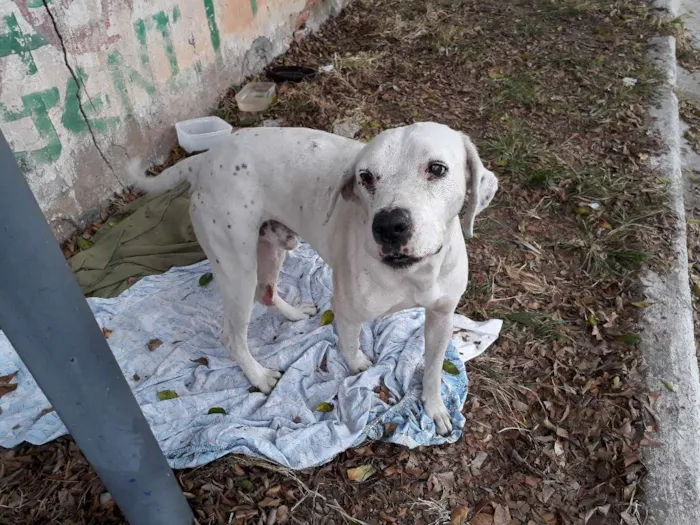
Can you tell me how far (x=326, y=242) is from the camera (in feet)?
9.11

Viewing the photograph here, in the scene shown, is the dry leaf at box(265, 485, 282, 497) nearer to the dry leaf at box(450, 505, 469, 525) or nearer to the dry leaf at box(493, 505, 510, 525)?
the dry leaf at box(450, 505, 469, 525)

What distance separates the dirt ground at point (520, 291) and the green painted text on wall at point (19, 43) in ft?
4.77

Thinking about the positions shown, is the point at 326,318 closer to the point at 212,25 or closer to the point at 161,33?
the point at 161,33

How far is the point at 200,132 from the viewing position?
5512mm

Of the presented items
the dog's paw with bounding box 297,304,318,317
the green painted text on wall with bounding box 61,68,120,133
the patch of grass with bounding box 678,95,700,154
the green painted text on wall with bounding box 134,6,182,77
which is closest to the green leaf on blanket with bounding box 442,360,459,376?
the dog's paw with bounding box 297,304,318,317

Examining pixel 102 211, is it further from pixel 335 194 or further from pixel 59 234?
pixel 335 194

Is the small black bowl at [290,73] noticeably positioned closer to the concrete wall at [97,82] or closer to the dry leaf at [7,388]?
the concrete wall at [97,82]

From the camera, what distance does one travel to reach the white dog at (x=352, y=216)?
2.11 meters

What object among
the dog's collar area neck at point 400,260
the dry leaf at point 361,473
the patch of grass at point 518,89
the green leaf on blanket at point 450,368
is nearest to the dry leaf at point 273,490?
the dry leaf at point 361,473

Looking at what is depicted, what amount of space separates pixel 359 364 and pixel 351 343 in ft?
1.28

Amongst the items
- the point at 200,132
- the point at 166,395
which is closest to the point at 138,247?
the point at 166,395

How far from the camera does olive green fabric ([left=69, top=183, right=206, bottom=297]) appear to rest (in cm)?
418

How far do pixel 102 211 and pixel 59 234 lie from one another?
1.48 ft

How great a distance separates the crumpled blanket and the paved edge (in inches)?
40.1
